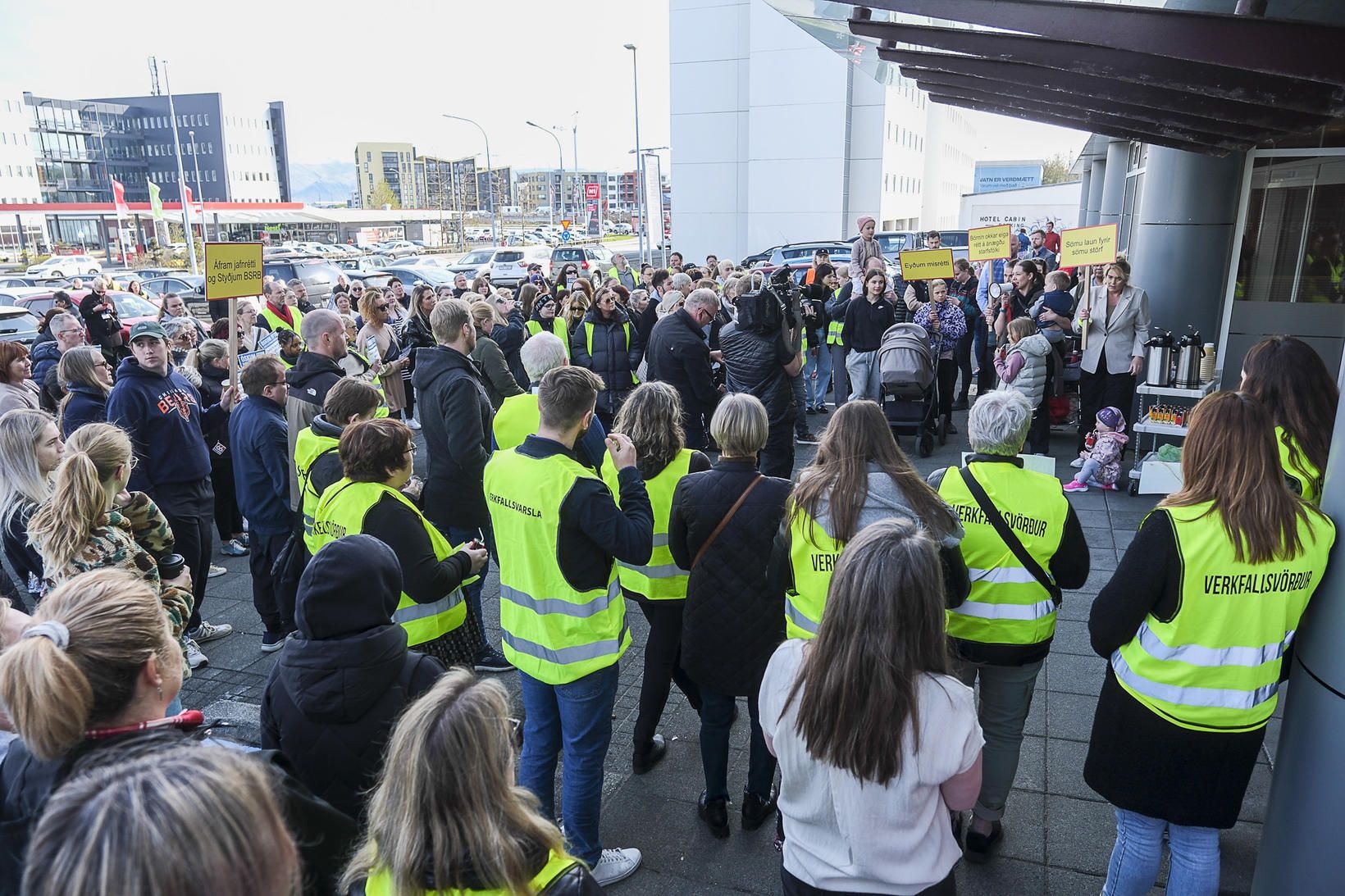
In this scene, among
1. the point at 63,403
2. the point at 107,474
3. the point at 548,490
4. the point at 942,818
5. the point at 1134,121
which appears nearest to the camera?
the point at 942,818

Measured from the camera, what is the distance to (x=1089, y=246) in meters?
8.56

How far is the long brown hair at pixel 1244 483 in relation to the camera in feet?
7.95

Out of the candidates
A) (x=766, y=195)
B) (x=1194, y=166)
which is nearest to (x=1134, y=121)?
(x=1194, y=166)

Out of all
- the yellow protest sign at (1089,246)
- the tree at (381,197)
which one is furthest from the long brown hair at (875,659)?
the tree at (381,197)

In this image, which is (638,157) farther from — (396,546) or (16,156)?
(16,156)

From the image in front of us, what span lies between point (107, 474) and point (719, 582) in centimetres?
278

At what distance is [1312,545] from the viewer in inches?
95.1

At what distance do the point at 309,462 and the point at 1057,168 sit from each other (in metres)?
124

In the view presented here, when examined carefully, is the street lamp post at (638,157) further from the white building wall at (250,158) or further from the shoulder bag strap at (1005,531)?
the white building wall at (250,158)

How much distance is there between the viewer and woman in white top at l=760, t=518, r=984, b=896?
1.93 meters

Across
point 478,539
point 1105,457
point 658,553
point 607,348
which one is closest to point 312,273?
point 607,348

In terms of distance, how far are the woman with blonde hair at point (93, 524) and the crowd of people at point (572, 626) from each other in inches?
0.7

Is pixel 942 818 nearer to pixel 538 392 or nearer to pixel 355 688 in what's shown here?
pixel 355 688

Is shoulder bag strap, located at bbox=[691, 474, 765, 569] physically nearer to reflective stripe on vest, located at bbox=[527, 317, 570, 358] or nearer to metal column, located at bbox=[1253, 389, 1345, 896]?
metal column, located at bbox=[1253, 389, 1345, 896]
